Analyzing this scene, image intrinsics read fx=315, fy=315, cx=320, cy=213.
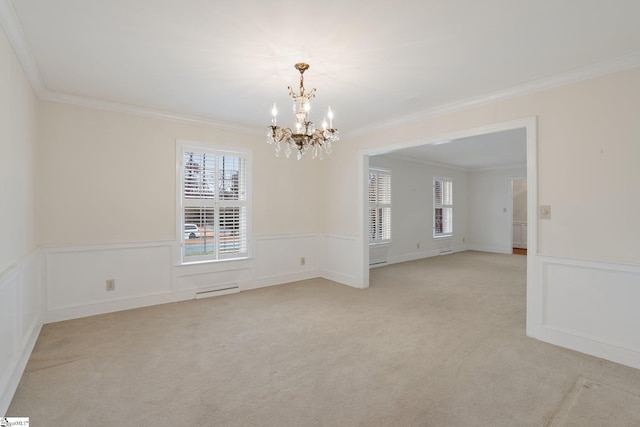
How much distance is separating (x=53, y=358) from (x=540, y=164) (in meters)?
4.79

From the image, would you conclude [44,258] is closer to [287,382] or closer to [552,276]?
[287,382]

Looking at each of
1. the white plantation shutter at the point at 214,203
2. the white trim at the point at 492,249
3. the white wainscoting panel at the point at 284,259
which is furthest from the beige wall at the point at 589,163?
the white trim at the point at 492,249

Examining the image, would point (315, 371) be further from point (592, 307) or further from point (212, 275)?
point (212, 275)

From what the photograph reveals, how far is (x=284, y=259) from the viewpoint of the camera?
212 inches

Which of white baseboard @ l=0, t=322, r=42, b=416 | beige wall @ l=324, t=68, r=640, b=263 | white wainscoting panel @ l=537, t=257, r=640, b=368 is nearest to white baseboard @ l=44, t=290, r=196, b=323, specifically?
white baseboard @ l=0, t=322, r=42, b=416

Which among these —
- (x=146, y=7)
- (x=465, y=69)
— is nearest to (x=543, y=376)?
(x=465, y=69)

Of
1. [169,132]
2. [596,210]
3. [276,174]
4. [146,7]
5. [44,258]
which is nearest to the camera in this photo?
[146,7]

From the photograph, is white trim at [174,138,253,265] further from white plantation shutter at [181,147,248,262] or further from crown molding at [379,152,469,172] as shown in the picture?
crown molding at [379,152,469,172]

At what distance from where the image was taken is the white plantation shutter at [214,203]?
4.48m

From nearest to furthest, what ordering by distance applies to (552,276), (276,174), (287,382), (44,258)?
1. (287,382)
2. (552,276)
3. (44,258)
4. (276,174)

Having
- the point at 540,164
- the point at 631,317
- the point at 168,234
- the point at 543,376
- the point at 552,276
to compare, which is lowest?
the point at 543,376

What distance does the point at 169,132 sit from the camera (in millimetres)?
4285

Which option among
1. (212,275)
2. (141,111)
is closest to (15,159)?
(141,111)

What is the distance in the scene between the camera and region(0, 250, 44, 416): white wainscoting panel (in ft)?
6.80
